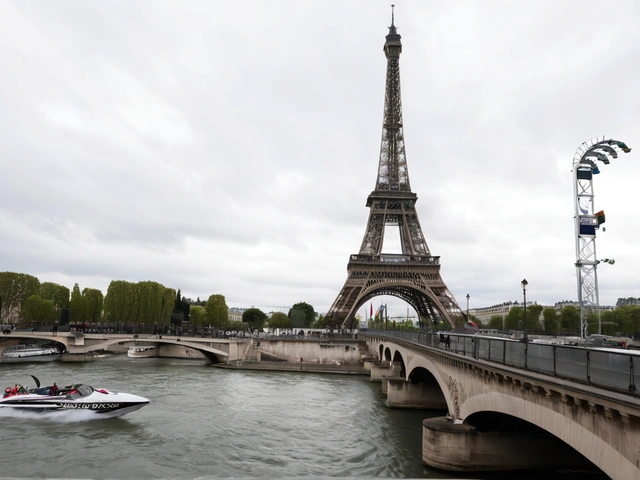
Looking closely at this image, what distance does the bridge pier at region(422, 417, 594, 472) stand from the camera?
15.8m

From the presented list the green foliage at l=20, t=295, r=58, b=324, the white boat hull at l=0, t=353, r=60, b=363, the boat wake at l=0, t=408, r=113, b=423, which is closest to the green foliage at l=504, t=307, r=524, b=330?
the boat wake at l=0, t=408, r=113, b=423

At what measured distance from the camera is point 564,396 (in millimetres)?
9625

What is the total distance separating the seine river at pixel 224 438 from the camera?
16.8m

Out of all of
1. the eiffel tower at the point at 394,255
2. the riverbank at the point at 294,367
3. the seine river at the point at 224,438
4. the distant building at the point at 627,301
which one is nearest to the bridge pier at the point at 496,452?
the seine river at the point at 224,438

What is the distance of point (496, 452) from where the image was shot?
1577cm

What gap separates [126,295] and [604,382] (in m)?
71.4

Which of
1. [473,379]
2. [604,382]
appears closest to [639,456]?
[604,382]

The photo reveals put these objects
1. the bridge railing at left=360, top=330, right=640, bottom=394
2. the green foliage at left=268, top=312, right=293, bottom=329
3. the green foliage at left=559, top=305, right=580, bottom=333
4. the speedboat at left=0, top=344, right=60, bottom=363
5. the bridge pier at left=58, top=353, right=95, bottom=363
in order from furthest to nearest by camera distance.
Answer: the green foliage at left=268, top=312, right=293, bottom=329 < the green foliage at left=559, top=305, right=580, bottom=333 < the speedboat at left=0, top=344, right=60, bottom=363 < the bridge pier at left=58, top=353, right=95, bottom=363 < the bridge railing at left=360, top=330, right=640, bottom=394

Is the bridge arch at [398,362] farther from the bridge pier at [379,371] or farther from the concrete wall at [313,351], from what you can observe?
the concrete wall at [313,351]

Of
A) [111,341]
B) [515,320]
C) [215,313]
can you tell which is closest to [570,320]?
[515,320]

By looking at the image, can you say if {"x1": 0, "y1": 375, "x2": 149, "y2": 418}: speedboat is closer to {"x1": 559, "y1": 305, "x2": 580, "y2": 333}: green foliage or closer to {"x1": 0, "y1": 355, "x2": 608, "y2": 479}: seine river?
{"x1": 0, "y1": 355, "x2": 608, "y2": 479}: seine river

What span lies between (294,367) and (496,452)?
37366mm

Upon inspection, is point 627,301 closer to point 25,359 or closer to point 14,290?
point 25,359

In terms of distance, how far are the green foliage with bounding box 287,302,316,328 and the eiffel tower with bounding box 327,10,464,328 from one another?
122 feet
